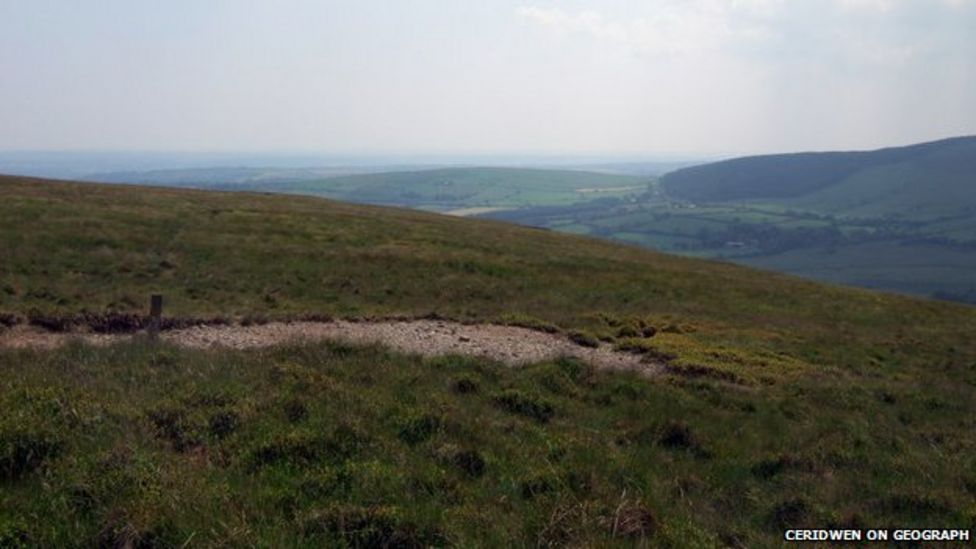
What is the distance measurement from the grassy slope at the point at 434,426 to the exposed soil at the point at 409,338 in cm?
136

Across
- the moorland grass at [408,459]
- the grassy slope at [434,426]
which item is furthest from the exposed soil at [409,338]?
the moorland grass at [408,459]

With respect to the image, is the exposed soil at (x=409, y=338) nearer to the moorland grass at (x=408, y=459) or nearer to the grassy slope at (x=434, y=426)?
the grassy slope at (x=434, y=426)

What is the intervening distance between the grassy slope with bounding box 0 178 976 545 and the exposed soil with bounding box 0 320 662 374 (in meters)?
1.36

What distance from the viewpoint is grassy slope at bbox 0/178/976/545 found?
7121mm

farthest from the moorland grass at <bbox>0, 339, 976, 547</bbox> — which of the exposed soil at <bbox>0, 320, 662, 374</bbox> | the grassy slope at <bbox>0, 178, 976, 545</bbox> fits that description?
the exposed soil at <bbox>0, 320, 662, 374</bbox>

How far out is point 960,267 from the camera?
14225 cm

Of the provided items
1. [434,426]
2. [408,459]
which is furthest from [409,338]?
[408,459]

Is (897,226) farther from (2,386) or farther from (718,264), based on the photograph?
(2,386)

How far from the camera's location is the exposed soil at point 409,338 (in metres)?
17.8

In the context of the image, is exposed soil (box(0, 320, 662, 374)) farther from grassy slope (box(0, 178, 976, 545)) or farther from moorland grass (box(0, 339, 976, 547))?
moorland grass (box(0, 339, 976, 547))

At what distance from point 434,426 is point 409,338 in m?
10.5

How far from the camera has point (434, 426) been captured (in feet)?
33.2

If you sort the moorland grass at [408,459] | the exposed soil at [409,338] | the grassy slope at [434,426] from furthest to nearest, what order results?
the exposed soil at [409,338] < the grassy slope at [434,426] < the moorland grass at [408,459]

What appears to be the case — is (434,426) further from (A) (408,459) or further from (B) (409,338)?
(B) (409,338)
